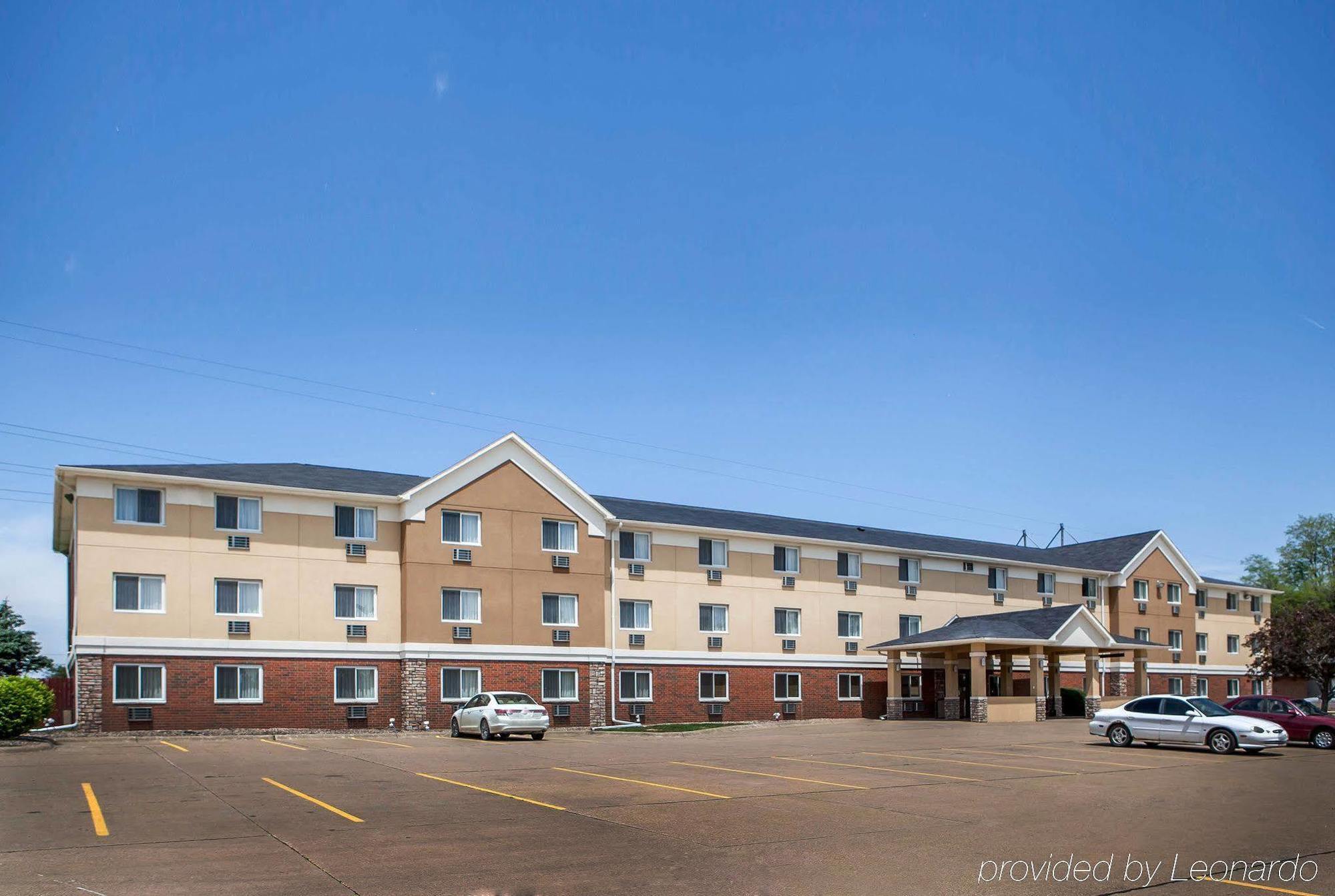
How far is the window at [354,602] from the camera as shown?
1516 inches

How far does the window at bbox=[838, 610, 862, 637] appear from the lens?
5062 centimetres

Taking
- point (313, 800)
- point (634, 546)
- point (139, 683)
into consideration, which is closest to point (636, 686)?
point (634, 546)

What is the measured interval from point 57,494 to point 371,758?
60.8 ft

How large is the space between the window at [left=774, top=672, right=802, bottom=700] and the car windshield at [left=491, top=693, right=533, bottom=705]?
16.7m

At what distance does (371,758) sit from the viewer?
24.7 metres

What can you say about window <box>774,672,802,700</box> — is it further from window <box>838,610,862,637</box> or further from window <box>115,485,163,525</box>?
window <box>115,485,163,525</box>

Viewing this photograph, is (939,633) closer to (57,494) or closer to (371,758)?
(371,758)

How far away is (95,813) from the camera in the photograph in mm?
15039

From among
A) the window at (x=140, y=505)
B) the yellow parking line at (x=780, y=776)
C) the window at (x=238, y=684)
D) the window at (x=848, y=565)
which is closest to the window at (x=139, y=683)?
the window at (x=238, y=684)

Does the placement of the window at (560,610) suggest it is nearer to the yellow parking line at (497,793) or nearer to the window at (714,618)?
the window at (714,618)

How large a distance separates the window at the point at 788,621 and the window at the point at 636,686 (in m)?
6.61

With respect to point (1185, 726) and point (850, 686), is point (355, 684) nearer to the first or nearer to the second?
point (850, 686)

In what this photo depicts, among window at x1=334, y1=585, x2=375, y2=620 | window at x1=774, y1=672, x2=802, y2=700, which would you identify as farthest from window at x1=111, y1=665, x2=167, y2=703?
window at x1=774, y1=672, x2=802, y2=700

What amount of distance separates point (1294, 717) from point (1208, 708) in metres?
5.41
